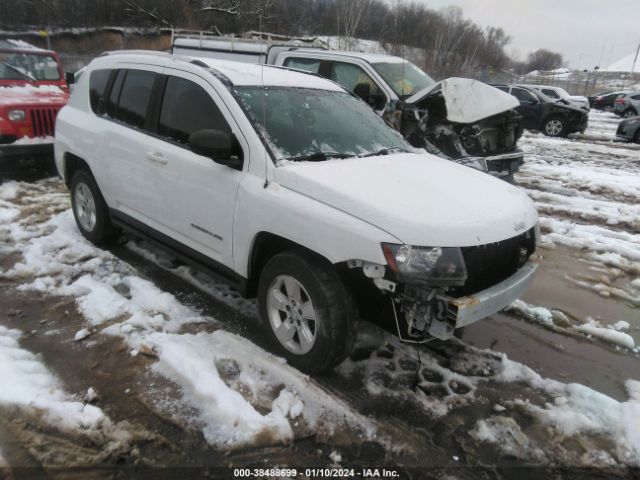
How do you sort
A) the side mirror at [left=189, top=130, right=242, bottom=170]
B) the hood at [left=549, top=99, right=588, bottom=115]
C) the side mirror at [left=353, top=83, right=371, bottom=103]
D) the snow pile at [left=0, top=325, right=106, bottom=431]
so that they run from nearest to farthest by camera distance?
the snow pile at [left=0, top=325, right=106, bottom=431]
the side mirror at [left=189, top=130, right=242, bottom=170]
the side mirror at [left=353, top=83, right=371, bottom=103]
the hood at [left=549, top=99, right=588, bottom=115]

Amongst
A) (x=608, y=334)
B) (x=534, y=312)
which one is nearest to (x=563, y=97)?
(x=534, y=312)

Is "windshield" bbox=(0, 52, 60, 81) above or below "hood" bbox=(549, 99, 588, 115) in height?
above

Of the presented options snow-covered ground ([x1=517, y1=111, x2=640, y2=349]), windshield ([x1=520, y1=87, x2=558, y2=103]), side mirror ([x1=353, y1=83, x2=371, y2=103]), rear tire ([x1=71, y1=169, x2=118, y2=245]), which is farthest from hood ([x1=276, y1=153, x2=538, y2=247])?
windshield ([x1=520, y1=87, x2=558, y2=103])

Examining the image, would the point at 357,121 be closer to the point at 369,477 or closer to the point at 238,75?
the point at 238,75

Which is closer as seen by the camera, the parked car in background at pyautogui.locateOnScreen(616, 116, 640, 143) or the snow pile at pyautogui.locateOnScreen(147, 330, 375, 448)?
the snow pile at pyautogui.locateOnScreen(147, 330, 375, 448)

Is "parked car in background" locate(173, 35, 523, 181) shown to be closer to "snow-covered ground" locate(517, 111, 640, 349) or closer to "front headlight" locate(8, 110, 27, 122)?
"snow-covered ground" locate(517, 111, 640, 349)

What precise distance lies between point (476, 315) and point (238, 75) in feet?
8.32

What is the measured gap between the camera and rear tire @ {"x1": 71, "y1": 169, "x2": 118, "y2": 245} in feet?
16.1

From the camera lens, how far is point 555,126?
16.5m

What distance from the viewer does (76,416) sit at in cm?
271

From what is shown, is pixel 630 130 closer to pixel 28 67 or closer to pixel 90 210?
pixel 90 210

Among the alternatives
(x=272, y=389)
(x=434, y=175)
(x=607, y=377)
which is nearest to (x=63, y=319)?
(x=272, y=389)

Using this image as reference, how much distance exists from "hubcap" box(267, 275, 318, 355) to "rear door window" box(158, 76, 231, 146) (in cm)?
121

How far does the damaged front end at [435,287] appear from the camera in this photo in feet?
8.66
